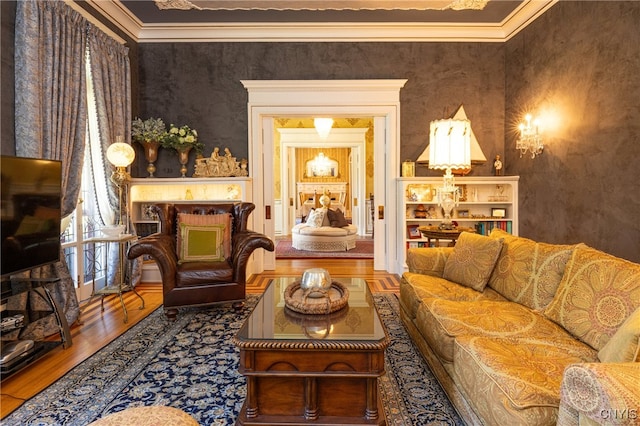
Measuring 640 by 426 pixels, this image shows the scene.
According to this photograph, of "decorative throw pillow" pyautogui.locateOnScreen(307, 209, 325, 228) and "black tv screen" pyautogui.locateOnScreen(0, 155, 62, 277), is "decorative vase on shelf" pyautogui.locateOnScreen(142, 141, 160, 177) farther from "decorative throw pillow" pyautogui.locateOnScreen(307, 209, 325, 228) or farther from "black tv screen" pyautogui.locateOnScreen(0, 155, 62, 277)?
"decorative throw pillow" pyautogui.locateOnScreen(307, 209, 325, 228)

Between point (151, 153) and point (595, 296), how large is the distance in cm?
518

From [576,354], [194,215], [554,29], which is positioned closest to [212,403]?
[576,354]

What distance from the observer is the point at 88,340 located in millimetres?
3094

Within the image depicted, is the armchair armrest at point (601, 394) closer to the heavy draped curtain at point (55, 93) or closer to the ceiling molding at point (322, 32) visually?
the heavy draped curtain at point (55, 93)

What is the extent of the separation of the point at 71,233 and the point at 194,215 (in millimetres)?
1322

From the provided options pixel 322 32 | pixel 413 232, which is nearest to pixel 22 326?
pixel 413 232

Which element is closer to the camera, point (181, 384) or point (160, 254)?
point (181, 384)

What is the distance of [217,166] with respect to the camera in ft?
17.1

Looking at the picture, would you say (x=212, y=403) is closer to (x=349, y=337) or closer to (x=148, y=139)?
(x=349, y=337)

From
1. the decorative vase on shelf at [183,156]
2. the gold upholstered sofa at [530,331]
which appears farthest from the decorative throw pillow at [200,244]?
the gold upholstered sofa at [530,331]

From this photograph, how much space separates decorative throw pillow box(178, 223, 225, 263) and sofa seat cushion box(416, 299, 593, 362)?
7.56ft

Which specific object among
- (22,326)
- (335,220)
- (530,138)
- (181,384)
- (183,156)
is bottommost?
(181,384)

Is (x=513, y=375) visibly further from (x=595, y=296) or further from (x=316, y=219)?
(x=316, y=219)

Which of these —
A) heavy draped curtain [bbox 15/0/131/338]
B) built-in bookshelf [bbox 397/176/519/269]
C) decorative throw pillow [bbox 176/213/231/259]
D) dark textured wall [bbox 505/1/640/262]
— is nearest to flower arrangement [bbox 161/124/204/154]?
heavy draped curtain [bbox 15/0/131/338]
